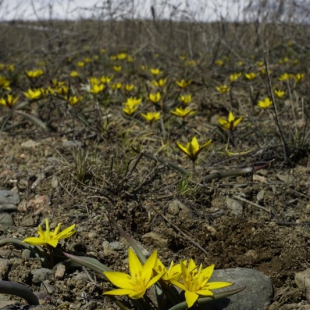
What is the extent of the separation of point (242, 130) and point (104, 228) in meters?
1.61

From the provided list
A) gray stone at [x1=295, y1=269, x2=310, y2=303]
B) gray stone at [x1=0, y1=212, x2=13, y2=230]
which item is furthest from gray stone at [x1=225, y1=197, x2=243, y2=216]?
gray stone at [x1=0, y1=212, x2=13, y2=230]

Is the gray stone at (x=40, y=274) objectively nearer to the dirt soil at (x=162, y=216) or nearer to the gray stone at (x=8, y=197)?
the dirt soil at (x=162, y=216)

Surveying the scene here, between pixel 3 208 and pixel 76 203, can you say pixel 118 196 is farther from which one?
pixel 3 208

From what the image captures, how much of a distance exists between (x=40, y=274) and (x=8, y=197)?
72cm

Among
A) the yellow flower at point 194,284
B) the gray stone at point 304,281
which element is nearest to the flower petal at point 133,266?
the yellow flower at point 194,284

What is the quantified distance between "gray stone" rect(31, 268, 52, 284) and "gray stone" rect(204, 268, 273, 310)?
1.99ft

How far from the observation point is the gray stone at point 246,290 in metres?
1.50

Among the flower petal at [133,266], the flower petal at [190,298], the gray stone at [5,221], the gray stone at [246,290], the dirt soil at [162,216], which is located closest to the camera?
the flower petal at [190,298]

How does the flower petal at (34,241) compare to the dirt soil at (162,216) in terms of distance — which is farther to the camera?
the dirt soil at (162,216)

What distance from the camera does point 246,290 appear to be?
1536 millimetres

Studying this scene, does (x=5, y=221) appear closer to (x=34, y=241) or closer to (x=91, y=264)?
(x=34, y=241)

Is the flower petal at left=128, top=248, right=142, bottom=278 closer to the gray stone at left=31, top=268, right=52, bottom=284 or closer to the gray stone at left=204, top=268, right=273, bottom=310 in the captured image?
the gray stone at left=204, top=268, right=273, bottom=310

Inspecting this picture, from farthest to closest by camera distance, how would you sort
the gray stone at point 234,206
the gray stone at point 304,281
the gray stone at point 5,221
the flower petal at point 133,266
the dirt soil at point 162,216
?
the gray stone at point 234,206 < the gray stone at point 5,221 < the dirt soil at point 162,216 < the gray stone at point 304,281 < the flower petal at point 133,266

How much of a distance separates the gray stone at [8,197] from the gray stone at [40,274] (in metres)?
0.63
